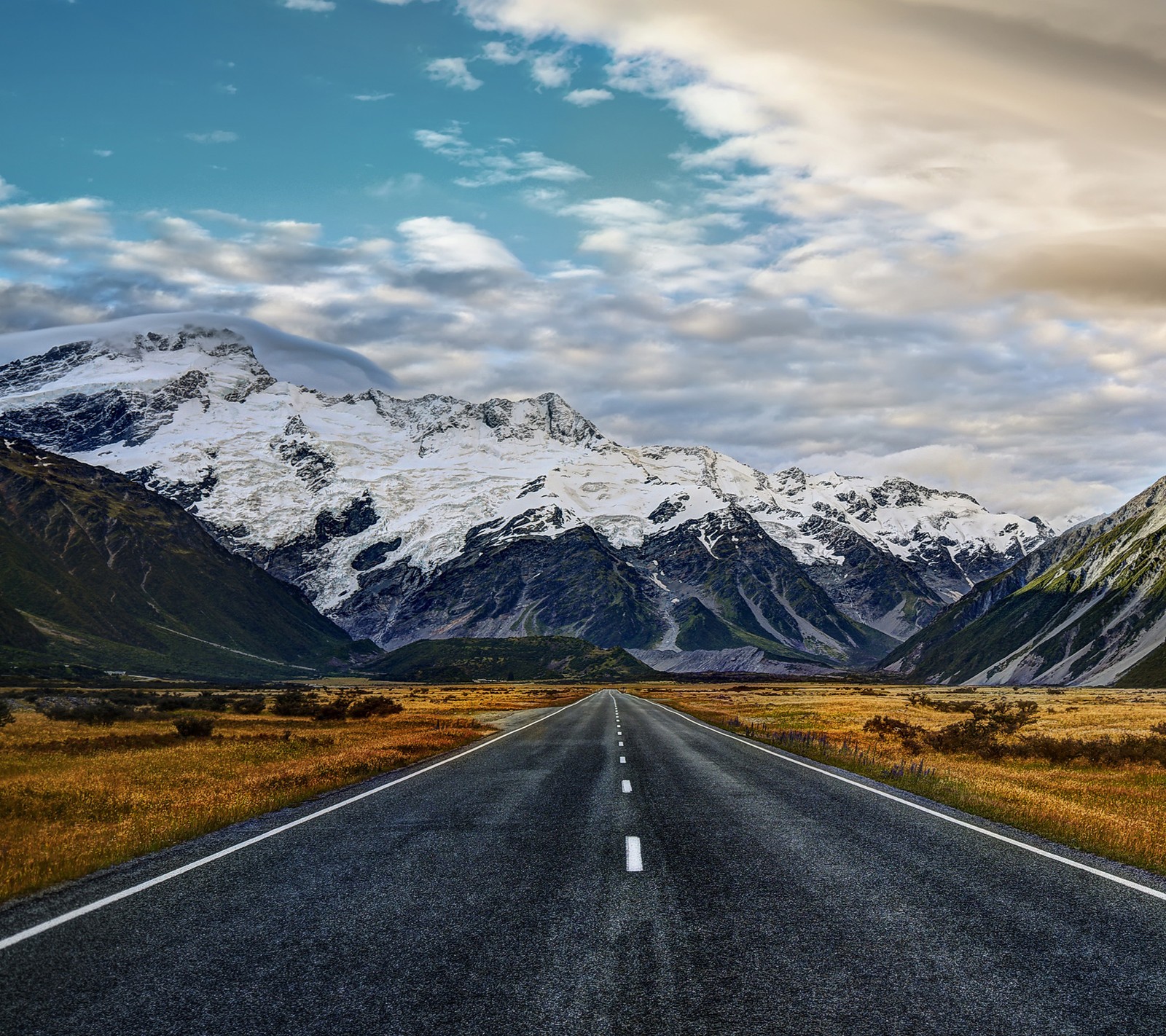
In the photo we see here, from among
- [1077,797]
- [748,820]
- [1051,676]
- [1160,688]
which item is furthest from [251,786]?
[1051,676]

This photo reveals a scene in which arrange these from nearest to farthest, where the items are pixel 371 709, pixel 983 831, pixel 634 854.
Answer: pixel 634 854
pixel 983 831
pixel 371 709

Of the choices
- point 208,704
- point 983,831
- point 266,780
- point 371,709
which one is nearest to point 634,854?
point 983,831

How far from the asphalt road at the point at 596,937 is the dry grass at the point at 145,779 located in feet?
3.99

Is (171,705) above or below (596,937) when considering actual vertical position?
below

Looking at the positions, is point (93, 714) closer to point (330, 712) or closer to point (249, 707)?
point (330, 712)

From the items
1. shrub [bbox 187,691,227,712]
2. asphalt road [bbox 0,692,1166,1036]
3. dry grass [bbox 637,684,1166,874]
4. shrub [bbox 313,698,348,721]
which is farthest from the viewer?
shrub [bbox 187,691,227,712]

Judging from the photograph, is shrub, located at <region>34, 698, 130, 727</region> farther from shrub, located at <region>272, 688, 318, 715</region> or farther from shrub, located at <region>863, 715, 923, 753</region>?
shrub, located at <region>863, 715, 923, 753</region>

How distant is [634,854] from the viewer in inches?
508

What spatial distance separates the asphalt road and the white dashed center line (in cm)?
11

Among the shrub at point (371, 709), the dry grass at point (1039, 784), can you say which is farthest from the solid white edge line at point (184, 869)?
the shrub at point (371, 709)

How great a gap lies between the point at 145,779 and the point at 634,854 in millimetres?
14742

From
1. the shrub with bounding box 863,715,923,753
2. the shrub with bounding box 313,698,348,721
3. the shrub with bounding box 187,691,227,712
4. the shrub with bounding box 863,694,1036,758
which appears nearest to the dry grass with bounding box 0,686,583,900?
the shrub with bounding box 313,698,348,721

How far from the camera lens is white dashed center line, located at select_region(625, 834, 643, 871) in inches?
476

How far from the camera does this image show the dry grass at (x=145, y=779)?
13.8 meters
